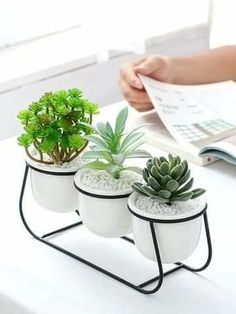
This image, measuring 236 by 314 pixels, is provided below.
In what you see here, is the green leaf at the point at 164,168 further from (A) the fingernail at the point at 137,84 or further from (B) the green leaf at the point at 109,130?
(A) the fingernail at the point at 137,84

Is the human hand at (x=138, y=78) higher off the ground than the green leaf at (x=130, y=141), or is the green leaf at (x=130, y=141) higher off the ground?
the green leaf at (x=130, y=141)

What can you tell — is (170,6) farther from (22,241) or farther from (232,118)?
(22,241)

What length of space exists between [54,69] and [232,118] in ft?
2.88

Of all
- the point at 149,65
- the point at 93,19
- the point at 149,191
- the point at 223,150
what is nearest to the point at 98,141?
the point at 149,191

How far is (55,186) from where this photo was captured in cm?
111

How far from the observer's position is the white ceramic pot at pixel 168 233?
38.2 inches

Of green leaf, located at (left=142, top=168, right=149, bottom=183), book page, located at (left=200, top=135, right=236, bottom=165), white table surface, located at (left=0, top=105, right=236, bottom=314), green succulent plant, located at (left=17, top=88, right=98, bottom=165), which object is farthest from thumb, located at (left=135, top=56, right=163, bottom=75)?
green leaf, located at (left=142, top=168, right=149, bottom=183)

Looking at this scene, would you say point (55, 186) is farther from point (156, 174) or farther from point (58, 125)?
point (156, 174)

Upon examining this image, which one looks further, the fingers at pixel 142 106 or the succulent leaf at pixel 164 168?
the fingers at pixel 142 106

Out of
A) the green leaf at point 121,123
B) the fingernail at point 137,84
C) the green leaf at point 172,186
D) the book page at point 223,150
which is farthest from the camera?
the fingernail at point 137,84

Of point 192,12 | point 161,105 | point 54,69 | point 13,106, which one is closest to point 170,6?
point 192,12

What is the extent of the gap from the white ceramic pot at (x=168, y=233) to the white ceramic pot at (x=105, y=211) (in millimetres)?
26

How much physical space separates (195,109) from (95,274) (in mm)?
589

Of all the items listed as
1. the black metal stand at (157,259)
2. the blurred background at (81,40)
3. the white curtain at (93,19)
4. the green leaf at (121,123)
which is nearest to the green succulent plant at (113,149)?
the green leaf at (121,123)
